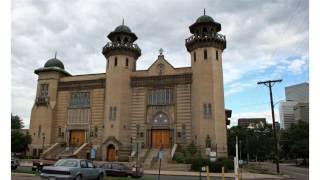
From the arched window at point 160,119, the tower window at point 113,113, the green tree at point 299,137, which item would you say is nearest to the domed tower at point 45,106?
the tower window at point 113,113

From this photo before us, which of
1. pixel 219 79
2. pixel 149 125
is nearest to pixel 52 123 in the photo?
pixel 149 125

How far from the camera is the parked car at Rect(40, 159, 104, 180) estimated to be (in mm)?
14227

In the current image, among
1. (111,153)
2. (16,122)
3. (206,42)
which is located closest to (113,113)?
(111,153)

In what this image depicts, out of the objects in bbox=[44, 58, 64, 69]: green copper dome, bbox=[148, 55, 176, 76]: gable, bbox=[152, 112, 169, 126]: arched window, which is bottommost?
bbox=[152, 112, 169, 126]: arched window

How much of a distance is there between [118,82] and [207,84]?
38.9ft

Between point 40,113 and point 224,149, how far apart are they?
25979 mm

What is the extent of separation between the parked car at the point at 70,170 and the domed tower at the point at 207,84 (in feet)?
75.2

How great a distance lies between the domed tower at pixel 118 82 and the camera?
40906 millimetres

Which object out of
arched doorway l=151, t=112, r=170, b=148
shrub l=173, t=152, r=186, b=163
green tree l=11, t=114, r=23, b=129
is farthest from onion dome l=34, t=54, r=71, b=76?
green tree l=11, t=114, r=23, b=129

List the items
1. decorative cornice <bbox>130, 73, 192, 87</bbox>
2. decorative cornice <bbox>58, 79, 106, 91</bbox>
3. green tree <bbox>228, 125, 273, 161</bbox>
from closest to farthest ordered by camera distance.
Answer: decorative cornice <bbox>130, 73, 192, 87</bbox>
decorative cornice <bbox>58, 79, 106, 91</bbox>
green tree <bbox>228, 125, 273, 161</bbox>

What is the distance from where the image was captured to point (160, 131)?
40938mm

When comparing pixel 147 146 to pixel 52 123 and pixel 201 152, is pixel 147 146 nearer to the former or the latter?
pixel 201 152

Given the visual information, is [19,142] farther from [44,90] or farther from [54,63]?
[54,63]

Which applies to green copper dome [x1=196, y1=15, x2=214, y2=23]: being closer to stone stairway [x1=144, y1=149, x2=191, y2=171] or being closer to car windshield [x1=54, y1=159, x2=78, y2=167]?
stone stairway [x1=144, y1=149, x2=191, y2=171]
